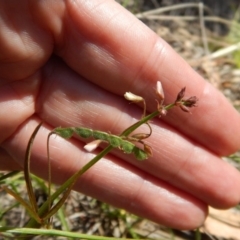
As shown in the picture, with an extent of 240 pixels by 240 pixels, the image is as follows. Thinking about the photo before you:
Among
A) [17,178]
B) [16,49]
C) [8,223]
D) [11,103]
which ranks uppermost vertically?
[16,49]

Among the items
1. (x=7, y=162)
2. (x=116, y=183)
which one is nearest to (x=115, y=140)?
(x=116, y=183)

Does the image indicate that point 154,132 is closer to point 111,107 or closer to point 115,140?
point 111,107

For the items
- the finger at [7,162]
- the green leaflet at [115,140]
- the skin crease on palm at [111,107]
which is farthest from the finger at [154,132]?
the green leaflet at [115,140]

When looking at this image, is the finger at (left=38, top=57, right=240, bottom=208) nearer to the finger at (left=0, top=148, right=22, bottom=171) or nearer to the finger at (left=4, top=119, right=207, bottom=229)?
the finger at (left=4, top=119, right=207, bottom=229)

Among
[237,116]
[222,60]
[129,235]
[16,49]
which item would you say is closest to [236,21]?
[222,60]

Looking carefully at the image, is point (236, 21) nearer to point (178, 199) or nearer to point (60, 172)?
point (178, 199)

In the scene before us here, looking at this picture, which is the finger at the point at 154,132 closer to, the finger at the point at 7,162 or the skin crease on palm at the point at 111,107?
the skin crease on palm at the point at 111,107
